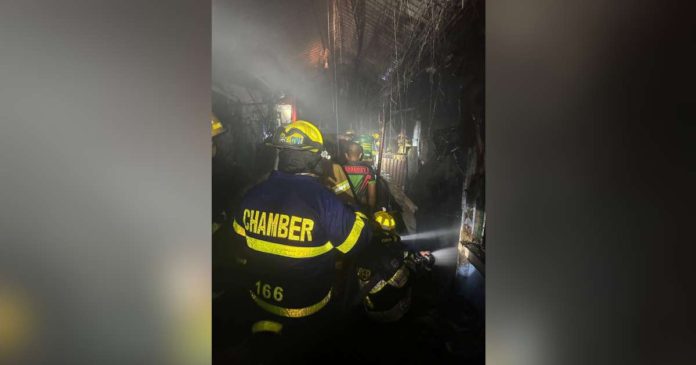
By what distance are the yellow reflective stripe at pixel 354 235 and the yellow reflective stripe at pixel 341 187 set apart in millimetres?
117

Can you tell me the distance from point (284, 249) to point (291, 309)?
0.80 feet

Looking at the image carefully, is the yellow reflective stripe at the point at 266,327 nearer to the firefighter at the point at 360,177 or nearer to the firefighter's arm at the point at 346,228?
the firefighter's arm at the point at 346,228

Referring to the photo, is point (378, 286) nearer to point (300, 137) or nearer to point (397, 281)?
point (397, 281)

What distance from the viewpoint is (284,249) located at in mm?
1510

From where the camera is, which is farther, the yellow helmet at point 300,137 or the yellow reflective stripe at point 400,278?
the yellow reflective stripe at point 400,278

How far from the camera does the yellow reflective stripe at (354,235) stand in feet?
5.14

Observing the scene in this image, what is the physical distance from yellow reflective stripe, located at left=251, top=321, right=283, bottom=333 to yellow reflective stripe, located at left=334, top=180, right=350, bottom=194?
1.91 feet
